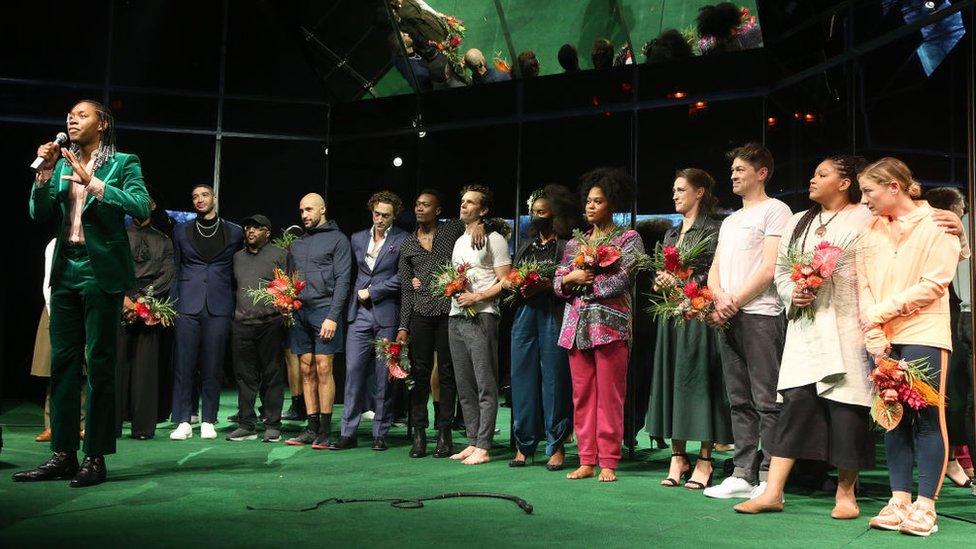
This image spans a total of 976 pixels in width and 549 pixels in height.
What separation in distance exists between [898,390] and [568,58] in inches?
246

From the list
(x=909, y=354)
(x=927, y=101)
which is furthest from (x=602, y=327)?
(x=927, y=101)

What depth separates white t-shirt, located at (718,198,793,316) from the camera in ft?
17.3

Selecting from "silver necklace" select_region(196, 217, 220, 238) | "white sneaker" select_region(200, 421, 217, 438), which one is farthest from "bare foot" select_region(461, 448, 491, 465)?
"silver necklace" select_region(196, 217, 220, 238)

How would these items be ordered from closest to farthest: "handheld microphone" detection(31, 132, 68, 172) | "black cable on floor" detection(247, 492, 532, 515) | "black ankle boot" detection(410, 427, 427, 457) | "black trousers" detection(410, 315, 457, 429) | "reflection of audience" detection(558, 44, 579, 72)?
1. "black cable on floor" detection(247, 492, 532, 515)
2. "handheld microphone" detection(31, 132, 68, 172)
3. "black ankle boot" detection(410, 427, 427, 457)
4. "black trousers" detection(410, 315, 457, 429)
5. "reflection of audience" detection(558, 44, 579, 72)

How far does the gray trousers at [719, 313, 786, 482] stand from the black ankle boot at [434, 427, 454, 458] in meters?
2.15

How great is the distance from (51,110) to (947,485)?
30.5ft

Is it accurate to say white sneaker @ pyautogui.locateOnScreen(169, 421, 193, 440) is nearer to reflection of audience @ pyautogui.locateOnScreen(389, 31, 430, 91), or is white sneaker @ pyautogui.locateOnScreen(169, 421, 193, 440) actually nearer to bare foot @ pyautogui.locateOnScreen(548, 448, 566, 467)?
bare foot @ pyautogui.locateOnScreen(548, 448, 566, 467)

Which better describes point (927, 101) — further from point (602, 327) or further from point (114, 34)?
point (114, 34)

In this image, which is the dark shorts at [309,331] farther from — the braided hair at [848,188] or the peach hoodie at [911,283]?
the peach hoodie at [911,283]

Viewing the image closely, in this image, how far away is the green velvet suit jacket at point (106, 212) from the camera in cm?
511

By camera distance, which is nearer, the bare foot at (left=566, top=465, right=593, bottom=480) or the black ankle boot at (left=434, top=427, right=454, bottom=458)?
the bare foot at (left=566, top=465, right=593, bottom=480)

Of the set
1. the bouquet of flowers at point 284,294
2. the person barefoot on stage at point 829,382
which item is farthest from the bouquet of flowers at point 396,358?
the person barefoot on stage at point 829,382

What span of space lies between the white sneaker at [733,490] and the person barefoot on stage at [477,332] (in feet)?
5.86

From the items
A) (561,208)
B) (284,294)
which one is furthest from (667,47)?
(284,294)
